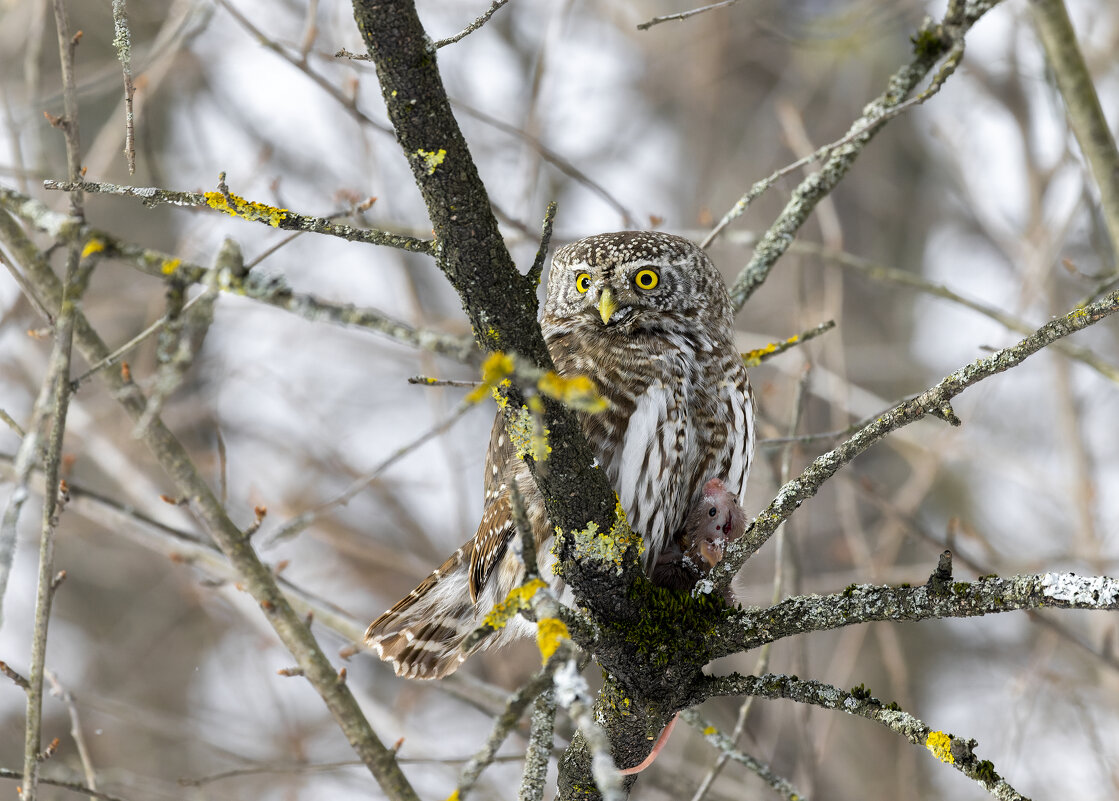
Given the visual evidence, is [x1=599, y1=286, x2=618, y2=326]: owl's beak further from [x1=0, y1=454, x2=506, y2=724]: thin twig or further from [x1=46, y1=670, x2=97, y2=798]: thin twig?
[x1=46, y1=670, x2=97, y2=798]: thin twig

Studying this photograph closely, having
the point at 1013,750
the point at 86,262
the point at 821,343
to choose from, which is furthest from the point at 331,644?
the point at 86,262

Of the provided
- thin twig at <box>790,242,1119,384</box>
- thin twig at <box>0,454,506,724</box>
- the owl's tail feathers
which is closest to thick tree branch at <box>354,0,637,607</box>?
the owl's tail feathers

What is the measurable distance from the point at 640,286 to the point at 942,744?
202 centimetres

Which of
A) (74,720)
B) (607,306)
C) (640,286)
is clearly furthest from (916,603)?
(74,720)

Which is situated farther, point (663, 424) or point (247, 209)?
point (663, 424)

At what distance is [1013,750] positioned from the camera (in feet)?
14.5

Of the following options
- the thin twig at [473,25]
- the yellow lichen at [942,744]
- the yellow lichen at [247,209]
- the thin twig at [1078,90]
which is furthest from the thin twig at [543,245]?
the thin twig at [1078,90]

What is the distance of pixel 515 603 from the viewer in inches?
65.6

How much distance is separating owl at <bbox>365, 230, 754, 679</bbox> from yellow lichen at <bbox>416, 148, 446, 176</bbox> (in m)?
1.32

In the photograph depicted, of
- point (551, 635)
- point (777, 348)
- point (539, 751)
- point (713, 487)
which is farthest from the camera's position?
point (777, 348)

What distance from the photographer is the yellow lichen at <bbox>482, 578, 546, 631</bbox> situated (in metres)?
1.61

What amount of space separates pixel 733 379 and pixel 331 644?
3847 millimetres

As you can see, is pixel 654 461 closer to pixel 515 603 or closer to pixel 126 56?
pixel 515 603

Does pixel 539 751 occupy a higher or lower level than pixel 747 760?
lower
